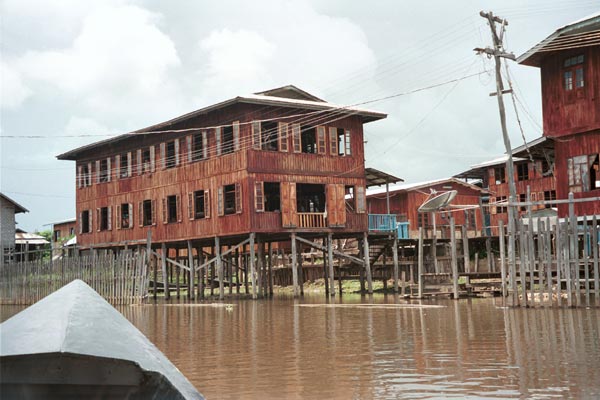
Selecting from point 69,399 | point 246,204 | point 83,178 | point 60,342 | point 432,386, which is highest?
point 83,178

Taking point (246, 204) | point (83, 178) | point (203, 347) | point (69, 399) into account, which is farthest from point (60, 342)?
point (83, 178)

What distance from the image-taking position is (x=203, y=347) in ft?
42.3

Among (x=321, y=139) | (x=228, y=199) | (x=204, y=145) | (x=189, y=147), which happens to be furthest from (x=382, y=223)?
(x=189, y=147)

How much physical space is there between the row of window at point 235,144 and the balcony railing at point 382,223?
12.0ft

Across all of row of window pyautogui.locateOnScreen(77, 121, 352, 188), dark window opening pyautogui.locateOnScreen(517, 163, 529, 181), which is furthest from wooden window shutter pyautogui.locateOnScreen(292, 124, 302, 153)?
dark window opening pyautogui.locateOnScreen(517, 163, 529, 181)

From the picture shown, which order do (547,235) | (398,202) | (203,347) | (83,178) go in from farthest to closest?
(398,202) → (83,178) → (547,235) → (203,347)

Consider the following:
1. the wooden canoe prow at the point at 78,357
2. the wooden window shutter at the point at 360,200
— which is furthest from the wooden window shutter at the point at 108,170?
the wooden canoe prow at the point at 78,357

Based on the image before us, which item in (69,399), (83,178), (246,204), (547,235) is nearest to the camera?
(69,399)

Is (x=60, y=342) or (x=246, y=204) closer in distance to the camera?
(x=60, y=342)

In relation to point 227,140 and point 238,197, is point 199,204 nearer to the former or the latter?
point 227,140

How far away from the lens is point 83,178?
44.9 meters

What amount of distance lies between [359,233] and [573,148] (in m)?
11.9

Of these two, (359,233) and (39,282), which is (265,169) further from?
(39,282)

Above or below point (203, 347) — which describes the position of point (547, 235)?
above
